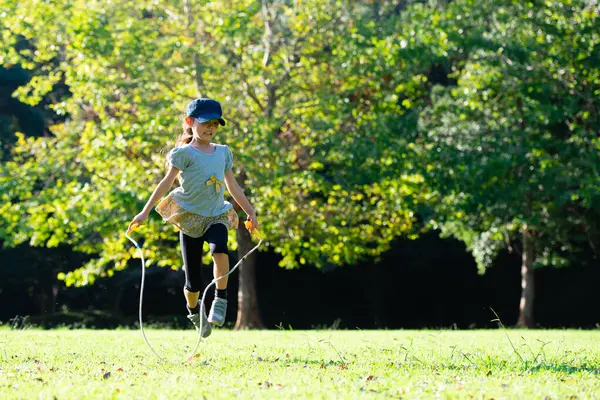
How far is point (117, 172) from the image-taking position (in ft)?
62.5

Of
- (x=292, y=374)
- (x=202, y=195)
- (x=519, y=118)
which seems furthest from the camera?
(x=519, y=118)

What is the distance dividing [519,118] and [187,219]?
15864mm

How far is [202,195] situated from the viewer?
7.43 meters

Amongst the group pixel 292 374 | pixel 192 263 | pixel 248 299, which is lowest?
pixel 292 374

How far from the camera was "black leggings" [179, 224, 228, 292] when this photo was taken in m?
7.36

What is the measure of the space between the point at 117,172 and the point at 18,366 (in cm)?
1320

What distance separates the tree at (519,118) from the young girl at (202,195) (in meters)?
12.4

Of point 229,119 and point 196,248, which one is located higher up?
point 229,119

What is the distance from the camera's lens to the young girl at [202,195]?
7242 millimetres

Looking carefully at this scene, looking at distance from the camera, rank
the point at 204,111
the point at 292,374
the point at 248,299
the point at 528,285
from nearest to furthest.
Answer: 1. the point at 292,374
2. the point at 204,111
3. the point at 248,299
4. the point at 528,285

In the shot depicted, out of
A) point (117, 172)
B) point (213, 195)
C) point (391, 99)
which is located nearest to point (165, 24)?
point (117, 172)

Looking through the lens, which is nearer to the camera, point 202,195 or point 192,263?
point 202,195

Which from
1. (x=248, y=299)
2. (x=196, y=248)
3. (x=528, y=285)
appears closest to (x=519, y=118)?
(x=528, y=285)

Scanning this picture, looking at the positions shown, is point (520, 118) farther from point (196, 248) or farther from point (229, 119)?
point (196, 248)
